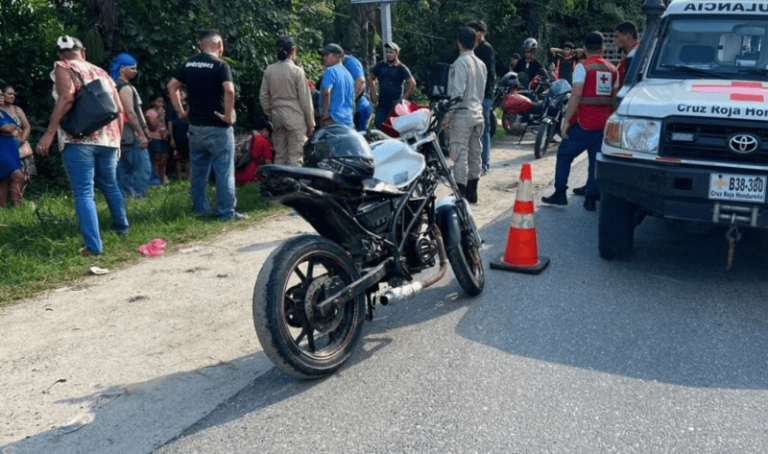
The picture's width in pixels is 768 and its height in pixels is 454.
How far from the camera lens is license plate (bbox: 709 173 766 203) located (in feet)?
17.7

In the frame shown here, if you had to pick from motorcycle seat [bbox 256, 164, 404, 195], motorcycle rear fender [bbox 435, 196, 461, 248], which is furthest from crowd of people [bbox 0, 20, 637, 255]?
motorcycle seat [bbox 256, 164, 404, 195]

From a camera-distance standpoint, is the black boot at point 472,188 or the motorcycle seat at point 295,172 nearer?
the motorcycle seat at point 295,172

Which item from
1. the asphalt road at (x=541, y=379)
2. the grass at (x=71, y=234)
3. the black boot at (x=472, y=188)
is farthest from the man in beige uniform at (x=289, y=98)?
the asphalt road at (x=541, y=379)

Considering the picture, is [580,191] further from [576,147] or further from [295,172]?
[295,172]

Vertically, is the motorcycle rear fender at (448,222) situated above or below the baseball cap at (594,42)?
below

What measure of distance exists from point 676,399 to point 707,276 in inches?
94.6

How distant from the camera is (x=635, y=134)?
5.93 metres

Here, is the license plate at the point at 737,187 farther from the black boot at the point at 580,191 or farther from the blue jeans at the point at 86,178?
the blue jeans at the point at 86,178

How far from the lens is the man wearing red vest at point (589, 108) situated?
8.50m

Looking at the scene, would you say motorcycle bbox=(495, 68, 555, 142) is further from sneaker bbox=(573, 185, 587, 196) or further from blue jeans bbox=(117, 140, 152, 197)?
blue jeans bbox=(117, 140, 152, 197)

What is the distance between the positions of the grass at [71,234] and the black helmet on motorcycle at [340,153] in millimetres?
2694

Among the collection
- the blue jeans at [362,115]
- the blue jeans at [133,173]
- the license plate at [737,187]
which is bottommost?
the blue jeans at [133,173]

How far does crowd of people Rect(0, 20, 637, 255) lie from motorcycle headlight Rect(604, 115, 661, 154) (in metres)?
2.45

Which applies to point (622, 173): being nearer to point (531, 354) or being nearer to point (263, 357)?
point (531, 354)
